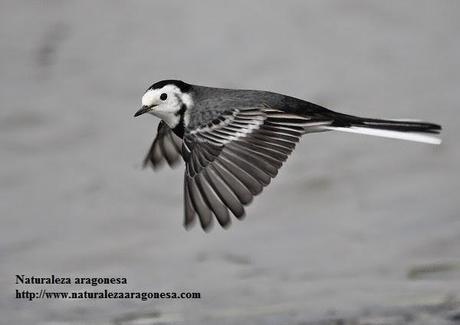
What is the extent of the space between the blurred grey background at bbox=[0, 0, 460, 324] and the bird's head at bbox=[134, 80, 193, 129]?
1.37 meters

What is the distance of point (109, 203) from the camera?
11.4 metres

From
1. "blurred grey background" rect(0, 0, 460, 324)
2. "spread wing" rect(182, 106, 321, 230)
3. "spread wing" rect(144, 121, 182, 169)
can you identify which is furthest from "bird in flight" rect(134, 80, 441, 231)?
"blurred grey background" rect(0, 0, 460, 324)

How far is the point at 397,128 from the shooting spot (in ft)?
28.7

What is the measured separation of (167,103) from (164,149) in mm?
924

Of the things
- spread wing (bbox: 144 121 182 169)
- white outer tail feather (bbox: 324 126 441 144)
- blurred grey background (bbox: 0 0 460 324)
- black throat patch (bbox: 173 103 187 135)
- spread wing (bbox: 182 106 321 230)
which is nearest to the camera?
spread wing (bbox: 182 106 321 230)

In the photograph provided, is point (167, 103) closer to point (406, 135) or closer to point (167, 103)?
point (167, 103)

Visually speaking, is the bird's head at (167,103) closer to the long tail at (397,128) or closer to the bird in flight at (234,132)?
the bird in flight at (234,132)

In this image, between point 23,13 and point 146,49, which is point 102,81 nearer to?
point 146,49

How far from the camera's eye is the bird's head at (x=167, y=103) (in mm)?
9117

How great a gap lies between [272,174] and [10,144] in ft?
16.7

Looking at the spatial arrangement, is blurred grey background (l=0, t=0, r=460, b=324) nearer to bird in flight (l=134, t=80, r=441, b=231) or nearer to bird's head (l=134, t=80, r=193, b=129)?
bird in flight (l=134, t=80, r=441, b=231)

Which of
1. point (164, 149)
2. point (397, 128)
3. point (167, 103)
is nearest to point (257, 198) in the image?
point (164, 149)

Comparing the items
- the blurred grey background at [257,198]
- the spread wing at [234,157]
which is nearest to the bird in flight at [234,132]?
the spread wing at [234,157]

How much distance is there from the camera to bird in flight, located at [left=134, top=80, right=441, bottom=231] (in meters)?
7.90
